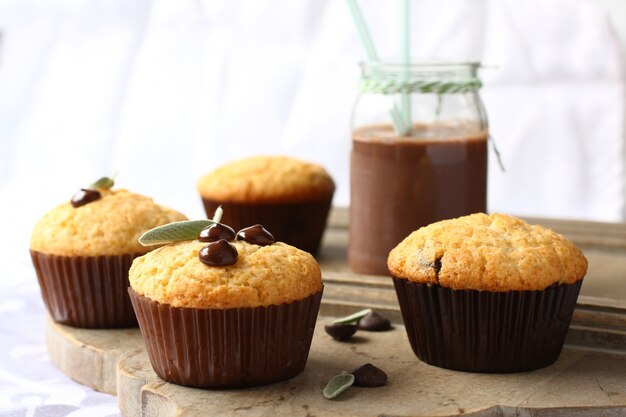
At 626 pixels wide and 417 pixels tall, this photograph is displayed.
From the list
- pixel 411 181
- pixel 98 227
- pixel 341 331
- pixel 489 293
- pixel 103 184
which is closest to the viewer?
pixel 489 293

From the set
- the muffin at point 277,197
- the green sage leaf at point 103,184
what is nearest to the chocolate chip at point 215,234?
the green sage leaf at point 103,184

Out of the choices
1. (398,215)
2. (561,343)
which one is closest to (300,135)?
(398,215)

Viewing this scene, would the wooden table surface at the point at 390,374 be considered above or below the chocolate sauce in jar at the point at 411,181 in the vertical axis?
below

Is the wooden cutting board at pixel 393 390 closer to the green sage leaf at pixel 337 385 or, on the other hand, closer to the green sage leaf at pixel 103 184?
the green sage leaf at pixel 337 385

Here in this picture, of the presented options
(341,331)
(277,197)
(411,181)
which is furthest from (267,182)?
(341,331)

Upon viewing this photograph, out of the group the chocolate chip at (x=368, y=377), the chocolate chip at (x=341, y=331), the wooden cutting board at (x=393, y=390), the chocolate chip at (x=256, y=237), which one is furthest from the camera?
the chocolate chip at (x=341, y=331)

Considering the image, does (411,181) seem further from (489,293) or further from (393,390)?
(393,390)

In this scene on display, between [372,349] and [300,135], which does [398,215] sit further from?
[300,135]
